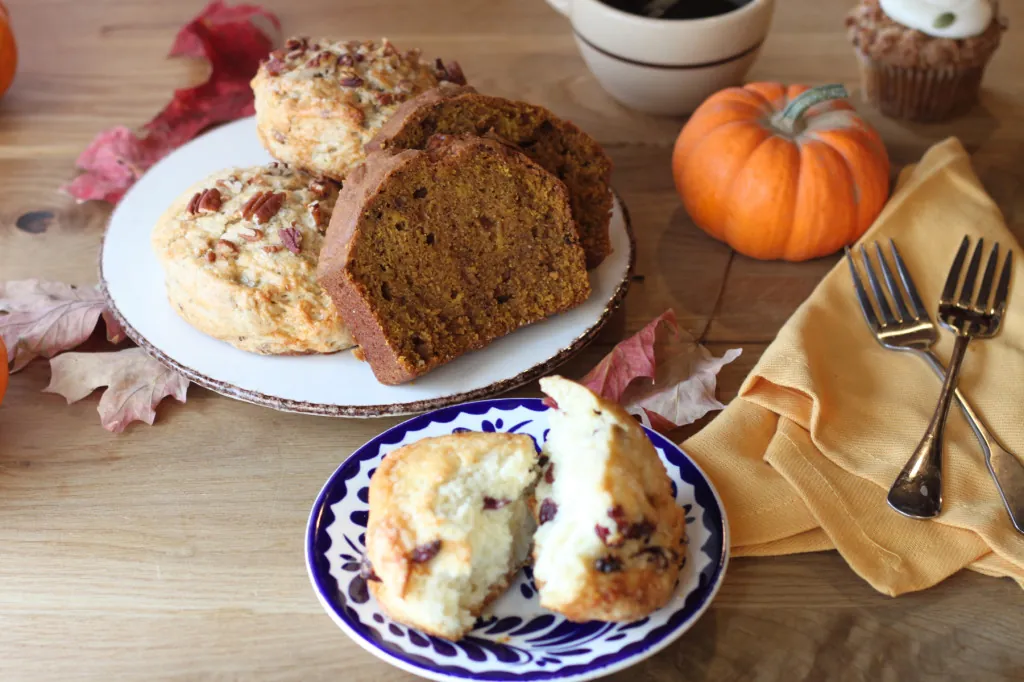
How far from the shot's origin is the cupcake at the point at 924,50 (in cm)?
247

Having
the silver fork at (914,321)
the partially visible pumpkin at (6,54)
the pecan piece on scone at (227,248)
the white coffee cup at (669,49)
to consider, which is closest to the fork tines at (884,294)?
the silver fork at (914,321)

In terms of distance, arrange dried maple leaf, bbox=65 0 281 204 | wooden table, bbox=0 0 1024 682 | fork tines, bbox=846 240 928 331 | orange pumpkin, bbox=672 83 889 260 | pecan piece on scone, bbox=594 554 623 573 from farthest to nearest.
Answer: dried maple leaf, bbox=65 0 281 204, orange pumpkin, bbox=672 83 889 260, fork tines, bbox=846 240 928 331, wooden table, bbox=0 0 1024 682, pecan piece on scone, bbox=594 554 623 573

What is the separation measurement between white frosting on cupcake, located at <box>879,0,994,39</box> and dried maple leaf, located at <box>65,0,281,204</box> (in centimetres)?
186

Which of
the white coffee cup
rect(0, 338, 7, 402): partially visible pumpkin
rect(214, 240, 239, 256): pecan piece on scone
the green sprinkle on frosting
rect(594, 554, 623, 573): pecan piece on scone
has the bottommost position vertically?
rect(0, 338, 7, 402): partially visible pumpkin

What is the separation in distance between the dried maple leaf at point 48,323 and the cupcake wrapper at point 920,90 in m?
2.16

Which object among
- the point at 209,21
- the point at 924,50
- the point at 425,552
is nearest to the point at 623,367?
the point at 425,552

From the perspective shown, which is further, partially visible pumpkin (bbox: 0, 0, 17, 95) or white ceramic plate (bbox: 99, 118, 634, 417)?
partially visible pumpkin (bbox: 0, 0, 17, 95)

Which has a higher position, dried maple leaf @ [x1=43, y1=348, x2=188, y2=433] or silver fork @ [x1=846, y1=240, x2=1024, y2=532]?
silver fork @ [x1=846, y1=240, x2=1024, y2=532]

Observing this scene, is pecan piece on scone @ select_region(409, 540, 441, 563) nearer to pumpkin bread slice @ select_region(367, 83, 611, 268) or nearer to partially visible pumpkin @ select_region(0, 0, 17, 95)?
pumpkin bread slice @ select_region(367, 83, 611, 268)

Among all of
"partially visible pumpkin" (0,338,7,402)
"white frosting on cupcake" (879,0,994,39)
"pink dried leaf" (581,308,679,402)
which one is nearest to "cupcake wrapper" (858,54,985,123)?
"white frosting on cupcake" (879,0,994,39)

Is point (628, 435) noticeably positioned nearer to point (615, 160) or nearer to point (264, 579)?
point (264, 579)

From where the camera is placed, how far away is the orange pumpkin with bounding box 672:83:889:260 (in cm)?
213

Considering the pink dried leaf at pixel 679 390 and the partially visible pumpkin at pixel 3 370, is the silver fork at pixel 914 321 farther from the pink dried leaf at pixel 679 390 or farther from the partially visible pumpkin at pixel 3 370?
the partially visible pumpkin at pixel 3 370

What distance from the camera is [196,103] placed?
2822mm
